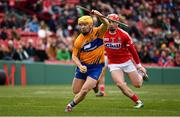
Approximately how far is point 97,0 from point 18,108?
21551 millimetres

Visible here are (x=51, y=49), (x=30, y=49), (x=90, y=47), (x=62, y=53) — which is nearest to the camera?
(x=90, y=47)

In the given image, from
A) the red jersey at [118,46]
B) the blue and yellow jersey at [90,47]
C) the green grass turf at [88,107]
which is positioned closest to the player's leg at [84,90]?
the green grass turf at [88,107]

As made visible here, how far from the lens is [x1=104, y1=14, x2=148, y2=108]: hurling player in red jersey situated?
16906 mm

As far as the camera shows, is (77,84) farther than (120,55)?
No

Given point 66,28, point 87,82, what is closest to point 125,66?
point 87,82

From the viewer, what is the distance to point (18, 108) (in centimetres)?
1605

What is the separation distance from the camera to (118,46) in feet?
56.1

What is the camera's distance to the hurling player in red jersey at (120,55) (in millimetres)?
16906

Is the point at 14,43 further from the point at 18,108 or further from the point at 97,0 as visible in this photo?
Result: the point at 18,108

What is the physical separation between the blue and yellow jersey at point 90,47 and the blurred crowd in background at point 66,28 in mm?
15220

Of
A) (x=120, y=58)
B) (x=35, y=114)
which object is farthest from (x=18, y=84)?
(x=35, y=114)

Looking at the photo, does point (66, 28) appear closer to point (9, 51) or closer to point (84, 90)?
point (9, 51)

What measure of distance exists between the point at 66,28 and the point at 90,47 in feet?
63.1

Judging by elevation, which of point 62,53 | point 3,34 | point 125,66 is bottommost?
point 62,53
